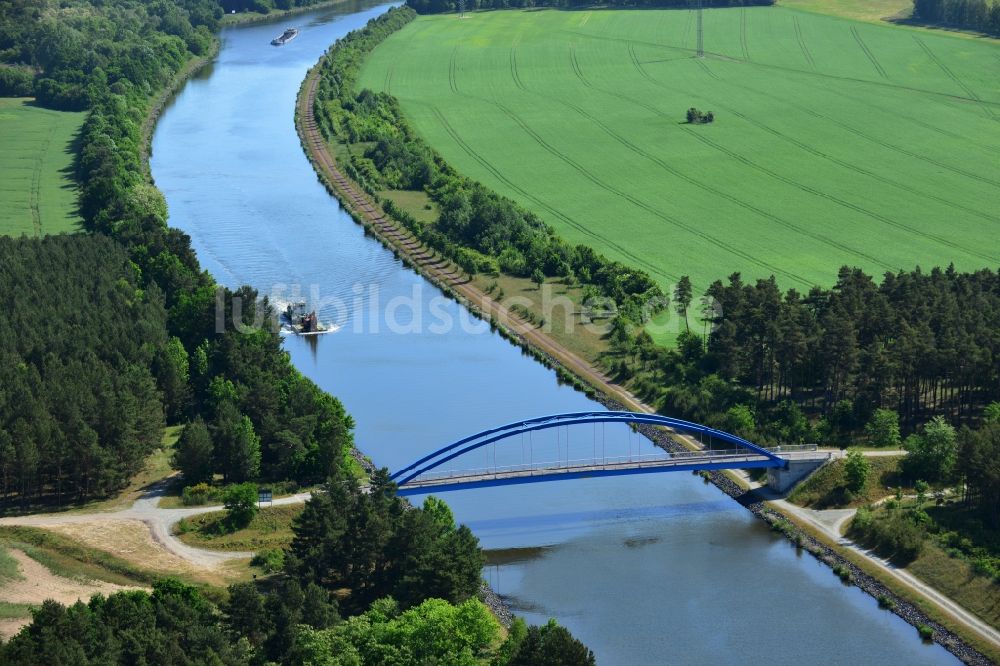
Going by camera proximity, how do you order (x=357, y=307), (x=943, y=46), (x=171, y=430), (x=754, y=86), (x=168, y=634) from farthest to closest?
1. (x=943, y=46)
2. (x=754, y=86)
3. (x=357, y=307)
4. (x=171, y=430)
5. (x=168, y=634)

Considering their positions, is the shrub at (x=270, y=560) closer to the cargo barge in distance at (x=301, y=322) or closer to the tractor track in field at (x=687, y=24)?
the cargo barge in distance at (x=301, y=322)

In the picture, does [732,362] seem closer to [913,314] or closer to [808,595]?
[913,314]

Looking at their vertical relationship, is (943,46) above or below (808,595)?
above

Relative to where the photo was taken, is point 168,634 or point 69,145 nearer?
point 168,634

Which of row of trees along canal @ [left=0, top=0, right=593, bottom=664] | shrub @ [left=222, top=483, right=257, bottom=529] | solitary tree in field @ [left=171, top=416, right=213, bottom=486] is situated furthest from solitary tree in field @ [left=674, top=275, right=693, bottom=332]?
shrub @ [left=222, top=483, right=257, bottom=529]

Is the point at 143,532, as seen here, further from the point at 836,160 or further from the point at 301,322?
the point at 836,160

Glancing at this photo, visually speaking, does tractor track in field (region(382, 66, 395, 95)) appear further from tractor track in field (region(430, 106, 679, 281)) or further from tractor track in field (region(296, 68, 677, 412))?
tractor track in field (region(430, 106, 679, 281))

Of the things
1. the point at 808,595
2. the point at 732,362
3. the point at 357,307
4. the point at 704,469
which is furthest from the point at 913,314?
the point at 357,307
